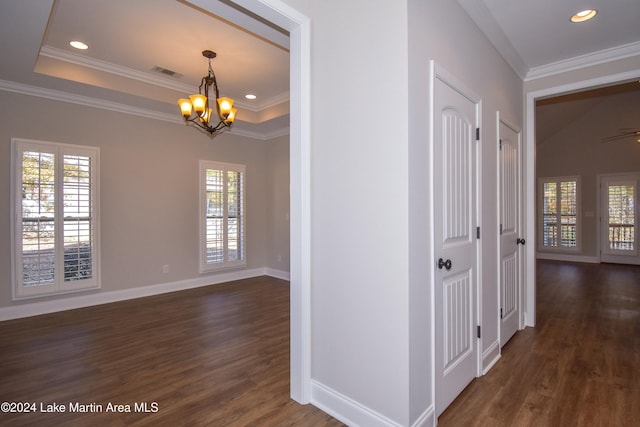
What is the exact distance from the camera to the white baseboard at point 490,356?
2556 millimetres

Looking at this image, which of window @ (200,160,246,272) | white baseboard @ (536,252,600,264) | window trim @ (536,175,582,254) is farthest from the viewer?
window trim @ (536,175,582,254)

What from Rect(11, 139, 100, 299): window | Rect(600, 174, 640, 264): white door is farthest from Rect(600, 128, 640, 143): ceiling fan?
Rect(11, 139, 100, 299): window

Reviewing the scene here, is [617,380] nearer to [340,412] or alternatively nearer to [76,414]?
[340,412]

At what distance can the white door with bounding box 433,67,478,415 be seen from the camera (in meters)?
1.97

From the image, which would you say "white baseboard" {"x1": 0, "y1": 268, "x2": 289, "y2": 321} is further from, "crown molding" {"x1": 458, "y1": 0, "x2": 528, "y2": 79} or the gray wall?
"crown molding" {"x1": 458, "y1": 0, "x2": 528, "y2": 79}

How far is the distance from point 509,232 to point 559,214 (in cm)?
688

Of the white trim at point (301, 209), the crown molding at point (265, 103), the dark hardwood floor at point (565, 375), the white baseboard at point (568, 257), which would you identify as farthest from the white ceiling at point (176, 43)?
the white baseboard at point (568, 257)

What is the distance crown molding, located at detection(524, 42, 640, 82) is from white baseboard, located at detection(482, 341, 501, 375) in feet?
9.47

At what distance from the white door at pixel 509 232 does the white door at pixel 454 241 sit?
0.73 m

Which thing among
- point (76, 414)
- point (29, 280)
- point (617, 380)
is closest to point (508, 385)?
point (617, 380)

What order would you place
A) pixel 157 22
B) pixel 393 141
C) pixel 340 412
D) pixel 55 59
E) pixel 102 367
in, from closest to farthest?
1. pixel 393 141
2. pixel 340 412
3. pixel 102 367
4. pixel 157 22
5. pixel 55 59

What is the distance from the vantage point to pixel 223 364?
2699 mm

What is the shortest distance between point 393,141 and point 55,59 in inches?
164

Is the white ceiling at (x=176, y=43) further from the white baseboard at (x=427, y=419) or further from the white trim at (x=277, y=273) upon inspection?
the white trim at (x=277, y=273)
